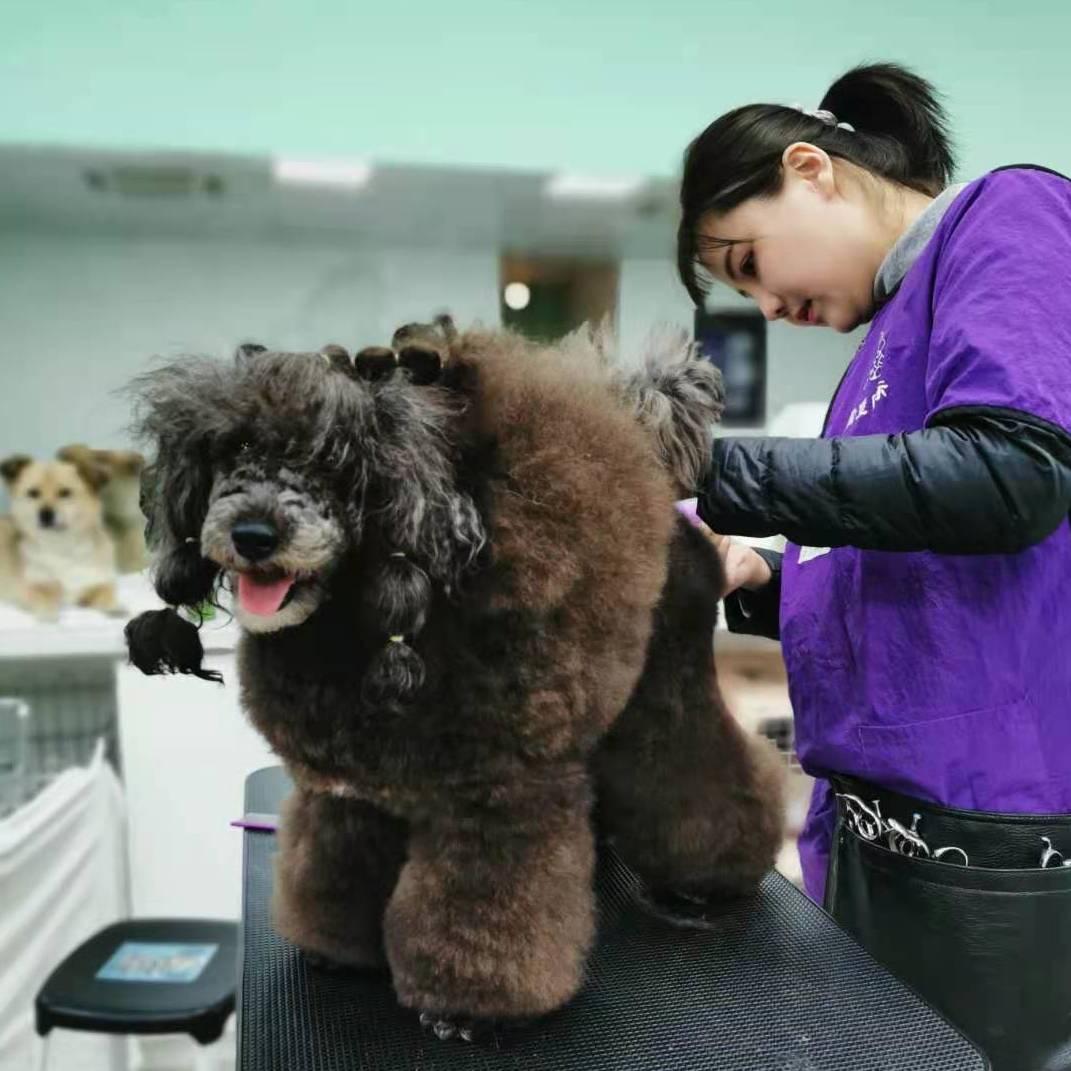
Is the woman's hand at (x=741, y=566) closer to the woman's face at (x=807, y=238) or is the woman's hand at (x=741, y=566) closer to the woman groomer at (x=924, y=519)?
the woman groomer at (x=924, y=519)

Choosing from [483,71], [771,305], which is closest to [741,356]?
[771,305]

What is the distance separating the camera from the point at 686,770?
76cm

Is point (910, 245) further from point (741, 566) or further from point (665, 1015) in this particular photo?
point (665, 1015)

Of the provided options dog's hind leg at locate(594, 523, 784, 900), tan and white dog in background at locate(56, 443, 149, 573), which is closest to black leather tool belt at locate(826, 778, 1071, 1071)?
dog's hind leg at locate(594, 523, 784, 900)

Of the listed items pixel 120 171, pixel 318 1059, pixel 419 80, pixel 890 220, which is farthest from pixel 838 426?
pixel 120 171

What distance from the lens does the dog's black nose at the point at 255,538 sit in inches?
20.0

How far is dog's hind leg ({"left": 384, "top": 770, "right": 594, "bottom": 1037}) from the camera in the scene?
2.02 feet

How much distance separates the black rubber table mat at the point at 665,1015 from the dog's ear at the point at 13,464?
1099mm

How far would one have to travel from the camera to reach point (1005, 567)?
2.31 feet

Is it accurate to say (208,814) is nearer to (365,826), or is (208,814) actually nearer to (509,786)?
(365,826)

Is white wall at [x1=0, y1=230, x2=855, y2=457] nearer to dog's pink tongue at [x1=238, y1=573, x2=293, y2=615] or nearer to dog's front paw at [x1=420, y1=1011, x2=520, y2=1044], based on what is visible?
dog's pink tongue at [x1=238, y1=573, x2=293, y2=615]

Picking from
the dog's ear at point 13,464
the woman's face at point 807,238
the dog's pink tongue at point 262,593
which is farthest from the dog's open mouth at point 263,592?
the dog's ear at point 13,464

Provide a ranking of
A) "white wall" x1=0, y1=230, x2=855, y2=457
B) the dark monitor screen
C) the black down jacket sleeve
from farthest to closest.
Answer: "white wall" x1=0, y1=230, x2=855, y2=457 < the dark monitor screen < the black down jacket sleeve

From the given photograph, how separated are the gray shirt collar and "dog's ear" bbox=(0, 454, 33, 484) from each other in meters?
1.44
